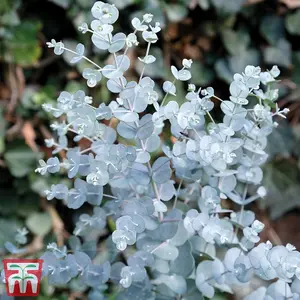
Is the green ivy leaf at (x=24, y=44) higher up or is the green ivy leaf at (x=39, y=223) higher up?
the green ivy leaf at (x=24, y=44)

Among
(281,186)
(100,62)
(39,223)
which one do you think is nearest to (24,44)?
(100,62)

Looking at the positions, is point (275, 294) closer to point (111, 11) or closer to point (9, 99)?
point (111, 11)

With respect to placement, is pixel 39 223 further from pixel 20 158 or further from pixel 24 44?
pixel 24 44

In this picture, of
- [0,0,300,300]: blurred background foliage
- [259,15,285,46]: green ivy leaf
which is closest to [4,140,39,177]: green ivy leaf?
[0,0,300,300]: blurred background foliage

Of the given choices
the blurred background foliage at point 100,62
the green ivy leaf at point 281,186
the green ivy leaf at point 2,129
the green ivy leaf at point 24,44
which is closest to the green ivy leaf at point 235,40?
the blurred background foliage at point 100,62

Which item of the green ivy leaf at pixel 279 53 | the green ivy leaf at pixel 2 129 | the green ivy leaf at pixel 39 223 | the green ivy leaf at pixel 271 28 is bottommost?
the green ivy leaf at pixel 39 223

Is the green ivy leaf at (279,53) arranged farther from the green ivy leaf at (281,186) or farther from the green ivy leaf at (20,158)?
the green ivy leaf at (20,158)

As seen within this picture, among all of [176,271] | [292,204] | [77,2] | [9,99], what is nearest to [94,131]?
[176,271]
